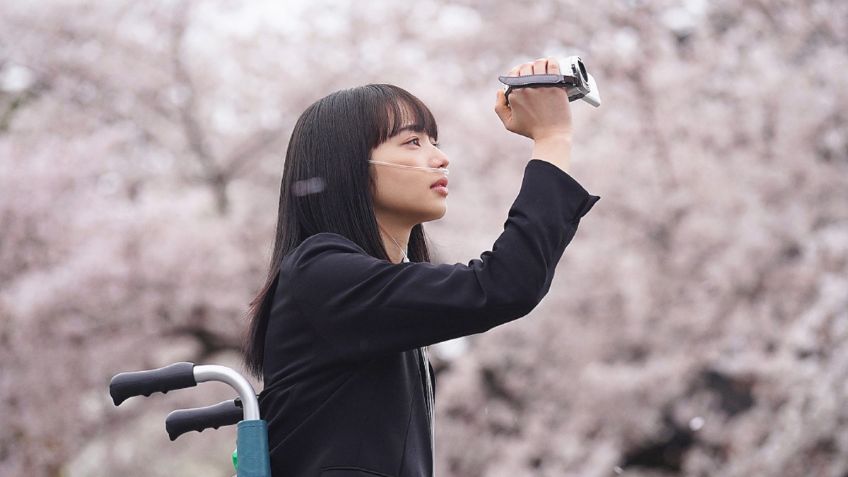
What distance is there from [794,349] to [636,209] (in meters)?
1.29

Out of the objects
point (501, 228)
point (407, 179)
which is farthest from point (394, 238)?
point (501, 228)

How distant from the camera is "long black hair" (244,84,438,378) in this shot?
158cm

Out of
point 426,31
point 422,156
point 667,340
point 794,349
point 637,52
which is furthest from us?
point 426,31

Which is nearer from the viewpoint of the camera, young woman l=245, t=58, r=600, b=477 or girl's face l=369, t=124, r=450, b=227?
young woman l=245, t=58, r=600, b=477

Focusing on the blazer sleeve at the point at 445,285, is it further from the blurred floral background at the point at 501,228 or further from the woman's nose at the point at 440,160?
the blurred floral background at the point at 501,228

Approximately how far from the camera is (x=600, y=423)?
6.16 metres

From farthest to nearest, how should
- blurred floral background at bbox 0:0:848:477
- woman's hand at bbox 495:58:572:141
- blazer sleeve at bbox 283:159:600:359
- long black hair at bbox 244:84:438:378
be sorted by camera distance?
1. blurred floral background at bbox 0:0:848:477
2. long black hair at bbox 244:84:438:378
3. woman's hand at bbox 495:58:572:141
4. blazer sleeve at bbox 283:159:600:359

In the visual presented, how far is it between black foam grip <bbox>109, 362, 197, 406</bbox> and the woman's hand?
0.60 m

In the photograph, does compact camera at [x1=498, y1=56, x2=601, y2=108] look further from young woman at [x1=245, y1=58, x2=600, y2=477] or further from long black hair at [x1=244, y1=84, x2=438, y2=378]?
long black hair at [x1=244, y1=84, x2=438, y2=378]

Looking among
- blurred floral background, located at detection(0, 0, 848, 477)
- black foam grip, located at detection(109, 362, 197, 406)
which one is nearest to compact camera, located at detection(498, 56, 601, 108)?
black foam grip, located at detection(109, 362, 197, 406)

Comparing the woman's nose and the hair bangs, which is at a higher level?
the hair bangs

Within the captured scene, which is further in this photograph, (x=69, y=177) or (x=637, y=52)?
(x=637, y=52)

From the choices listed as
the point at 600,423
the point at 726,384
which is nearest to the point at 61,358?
the point at 600,423

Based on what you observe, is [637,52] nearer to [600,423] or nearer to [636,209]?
[636,209]
